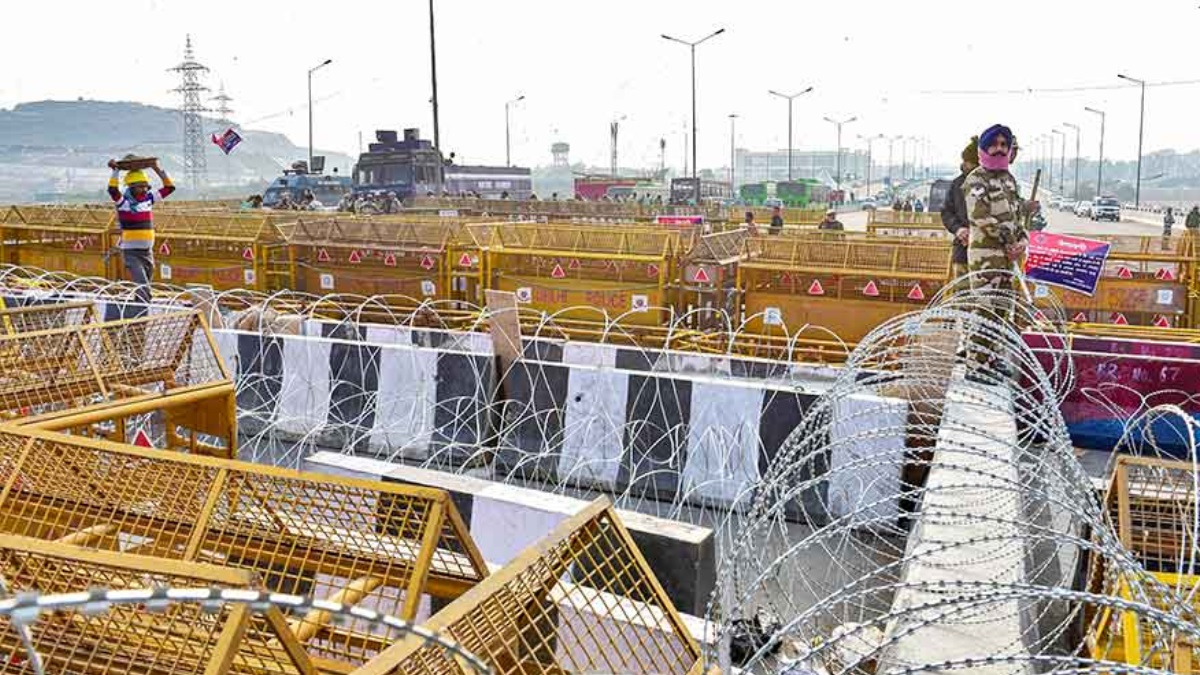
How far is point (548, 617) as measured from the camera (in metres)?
2.93

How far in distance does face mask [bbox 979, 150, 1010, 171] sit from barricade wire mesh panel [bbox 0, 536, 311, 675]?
673cm

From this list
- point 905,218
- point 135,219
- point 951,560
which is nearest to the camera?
point 951,560

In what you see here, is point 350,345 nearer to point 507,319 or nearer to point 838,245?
point 507,319

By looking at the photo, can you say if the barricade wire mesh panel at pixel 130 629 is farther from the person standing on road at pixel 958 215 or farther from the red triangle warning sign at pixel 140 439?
the person standing on road at pixel 958 215

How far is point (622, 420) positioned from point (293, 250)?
1104 centimetres

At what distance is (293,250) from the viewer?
17125 millimetres

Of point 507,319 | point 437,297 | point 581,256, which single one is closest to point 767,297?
point 581,256

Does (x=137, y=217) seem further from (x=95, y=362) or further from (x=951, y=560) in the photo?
(x=951, y=560)

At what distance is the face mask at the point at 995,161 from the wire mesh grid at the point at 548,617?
5378mm

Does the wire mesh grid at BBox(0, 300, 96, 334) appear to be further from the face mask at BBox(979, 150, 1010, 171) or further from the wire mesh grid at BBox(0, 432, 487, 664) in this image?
the face mask at BBox(979, 150, 1010, 171)

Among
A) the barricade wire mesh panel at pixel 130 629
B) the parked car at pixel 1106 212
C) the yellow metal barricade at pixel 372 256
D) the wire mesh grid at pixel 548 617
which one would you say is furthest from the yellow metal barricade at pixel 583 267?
the parked car at pixel 1106 212

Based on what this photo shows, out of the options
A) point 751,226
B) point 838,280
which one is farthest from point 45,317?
point 751,226

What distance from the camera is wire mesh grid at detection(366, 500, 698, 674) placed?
8.33 ft

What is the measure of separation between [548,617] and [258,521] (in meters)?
1.48
